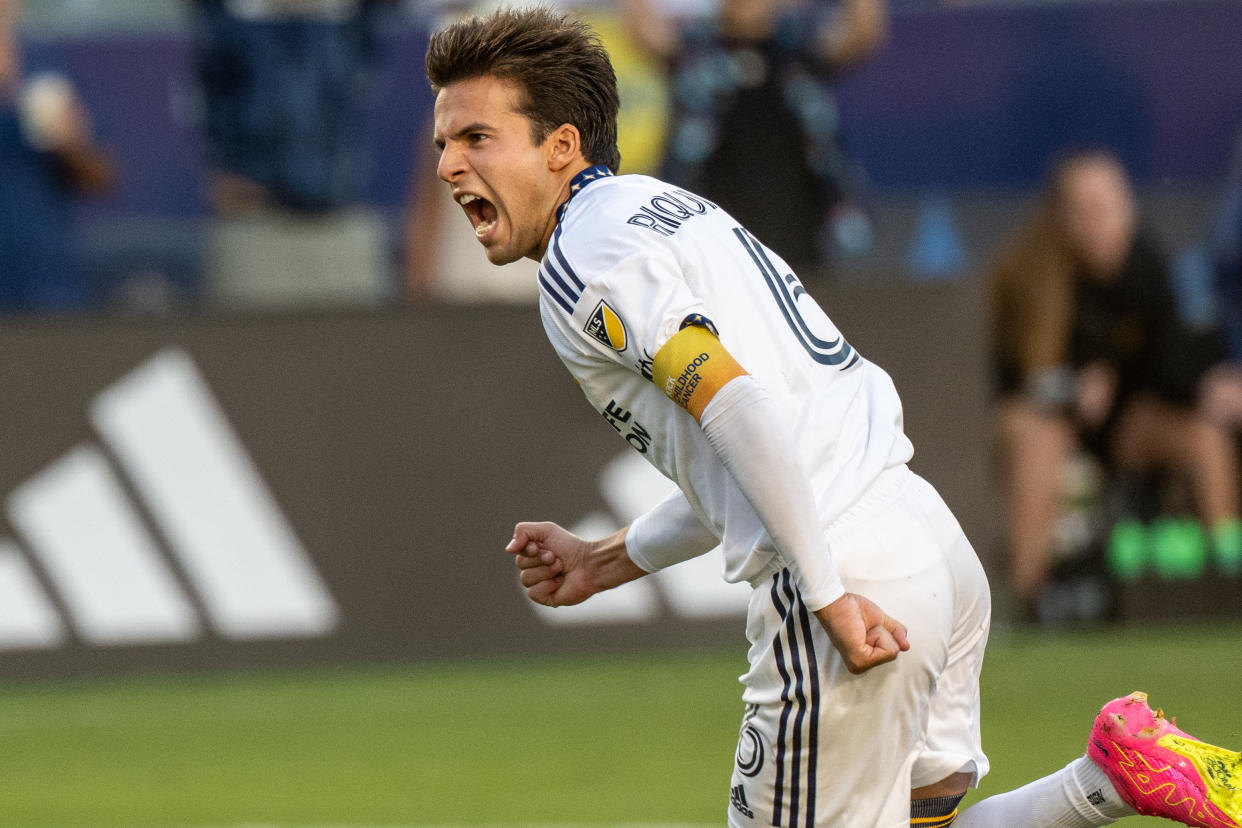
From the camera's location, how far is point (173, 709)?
7867 millimetres

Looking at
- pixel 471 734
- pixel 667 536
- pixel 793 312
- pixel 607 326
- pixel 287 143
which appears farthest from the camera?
pixel 287 143

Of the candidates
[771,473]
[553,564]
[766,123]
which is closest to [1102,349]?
[766,123]

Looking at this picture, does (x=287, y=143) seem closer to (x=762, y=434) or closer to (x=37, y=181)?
(x=37, y=181)

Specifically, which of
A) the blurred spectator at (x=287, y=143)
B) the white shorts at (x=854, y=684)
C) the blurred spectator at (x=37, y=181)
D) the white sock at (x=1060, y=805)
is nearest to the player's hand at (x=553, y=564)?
the white shorts at (x=854, y=684)

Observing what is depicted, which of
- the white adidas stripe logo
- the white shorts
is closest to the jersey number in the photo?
the white shorts

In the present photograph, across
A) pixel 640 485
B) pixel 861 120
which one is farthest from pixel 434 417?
pixel 861 120

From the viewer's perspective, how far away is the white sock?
389cm

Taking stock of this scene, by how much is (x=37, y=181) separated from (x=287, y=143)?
1.31m

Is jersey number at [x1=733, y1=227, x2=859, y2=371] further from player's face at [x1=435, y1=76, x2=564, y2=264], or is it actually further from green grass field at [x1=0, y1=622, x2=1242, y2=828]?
green grass field at [x1=0, y1=622, x2=1242, y2=828]

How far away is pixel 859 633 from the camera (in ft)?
10.8

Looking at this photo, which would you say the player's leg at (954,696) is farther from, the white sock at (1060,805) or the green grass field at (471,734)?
the green grass field at (471,734)

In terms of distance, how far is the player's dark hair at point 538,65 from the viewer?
3578 millimetres

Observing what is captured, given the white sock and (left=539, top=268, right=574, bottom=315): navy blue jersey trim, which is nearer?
(left=539, top=268, right=574, bottom=315): navy blue jersey trim

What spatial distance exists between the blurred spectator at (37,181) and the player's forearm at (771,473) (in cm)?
663
